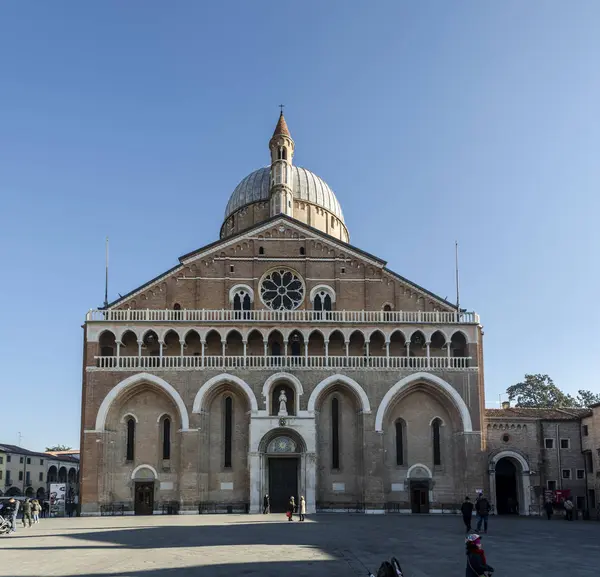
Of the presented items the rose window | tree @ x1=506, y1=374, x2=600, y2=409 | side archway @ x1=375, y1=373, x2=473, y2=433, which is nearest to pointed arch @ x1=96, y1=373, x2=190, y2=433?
the rose window

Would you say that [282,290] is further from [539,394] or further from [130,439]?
[539,394]

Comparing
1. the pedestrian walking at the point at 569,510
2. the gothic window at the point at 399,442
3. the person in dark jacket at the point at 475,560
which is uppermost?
the gothic window at the point at 399,442

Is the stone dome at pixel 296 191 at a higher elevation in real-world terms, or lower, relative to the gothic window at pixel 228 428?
higher

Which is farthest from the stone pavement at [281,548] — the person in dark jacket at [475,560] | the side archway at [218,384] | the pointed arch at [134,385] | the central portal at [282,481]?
the side archway at [218,384]

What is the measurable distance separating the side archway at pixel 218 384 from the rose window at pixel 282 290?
17.5 ft

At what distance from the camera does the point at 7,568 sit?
61.3 ft

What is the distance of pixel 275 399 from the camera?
43562 millimetres

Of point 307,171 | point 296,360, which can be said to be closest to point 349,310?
point 296,360

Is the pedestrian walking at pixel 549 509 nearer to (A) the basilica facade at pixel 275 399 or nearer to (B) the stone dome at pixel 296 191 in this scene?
(A) the basilica facade at pixel 275 399

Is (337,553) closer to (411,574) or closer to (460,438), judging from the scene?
(411,574)

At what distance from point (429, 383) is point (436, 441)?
3.49m

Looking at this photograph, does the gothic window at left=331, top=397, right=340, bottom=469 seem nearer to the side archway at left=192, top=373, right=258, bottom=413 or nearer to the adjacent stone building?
the adjacent stone building

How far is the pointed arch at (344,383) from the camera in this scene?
4234 centimetres

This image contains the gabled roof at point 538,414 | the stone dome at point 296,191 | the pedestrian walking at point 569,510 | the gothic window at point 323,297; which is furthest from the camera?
the stone dome at point 296,191
